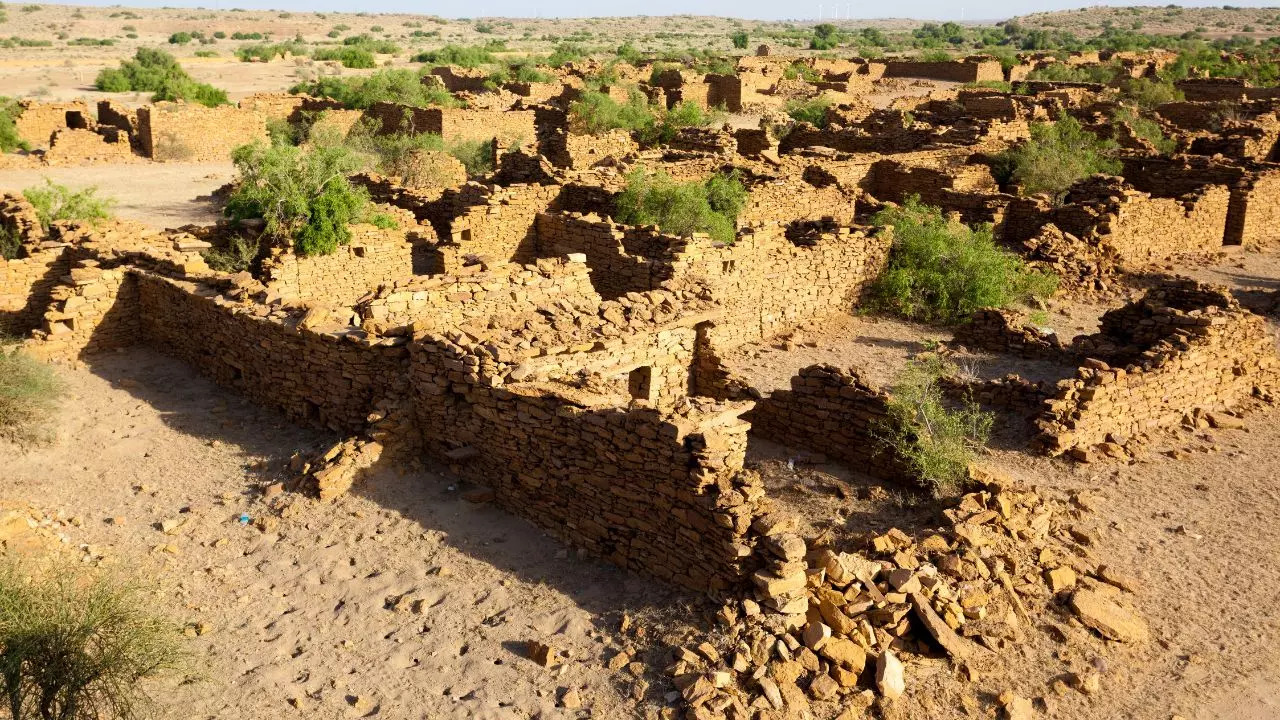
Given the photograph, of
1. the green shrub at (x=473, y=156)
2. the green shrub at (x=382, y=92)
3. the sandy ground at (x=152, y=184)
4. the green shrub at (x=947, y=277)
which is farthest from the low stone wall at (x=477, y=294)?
the green shrub at (x=382, y=92)

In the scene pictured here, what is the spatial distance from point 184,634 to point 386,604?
1226 millimetres

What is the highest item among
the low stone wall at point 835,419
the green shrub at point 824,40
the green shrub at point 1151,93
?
the green shrub at point 824,40

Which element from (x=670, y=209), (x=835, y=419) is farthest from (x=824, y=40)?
(x=835, y=419)

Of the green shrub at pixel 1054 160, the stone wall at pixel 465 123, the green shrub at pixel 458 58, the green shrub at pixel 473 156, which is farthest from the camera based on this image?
the green shrub at pixel 458 58

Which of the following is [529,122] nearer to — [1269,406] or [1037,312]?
[1037,312]

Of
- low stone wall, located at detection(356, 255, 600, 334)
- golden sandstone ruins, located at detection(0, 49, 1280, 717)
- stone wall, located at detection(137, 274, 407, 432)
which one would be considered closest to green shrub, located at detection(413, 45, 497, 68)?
golden sandstone ruins, located at detection(0, 49, 1280, 717)

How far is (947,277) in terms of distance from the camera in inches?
575

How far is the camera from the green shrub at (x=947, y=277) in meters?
14.3

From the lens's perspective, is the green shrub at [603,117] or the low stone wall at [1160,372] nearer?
the low stone wall at [1160,372]

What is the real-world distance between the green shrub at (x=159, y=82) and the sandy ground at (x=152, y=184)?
8068mm

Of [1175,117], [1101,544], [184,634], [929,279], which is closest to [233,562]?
[184,634]

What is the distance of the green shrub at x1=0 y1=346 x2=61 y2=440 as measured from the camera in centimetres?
940

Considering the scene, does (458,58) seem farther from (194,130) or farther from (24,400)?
(24,400)

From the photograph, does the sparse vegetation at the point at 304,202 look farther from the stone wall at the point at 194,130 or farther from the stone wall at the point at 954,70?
the stone wall at the point at 954,70
